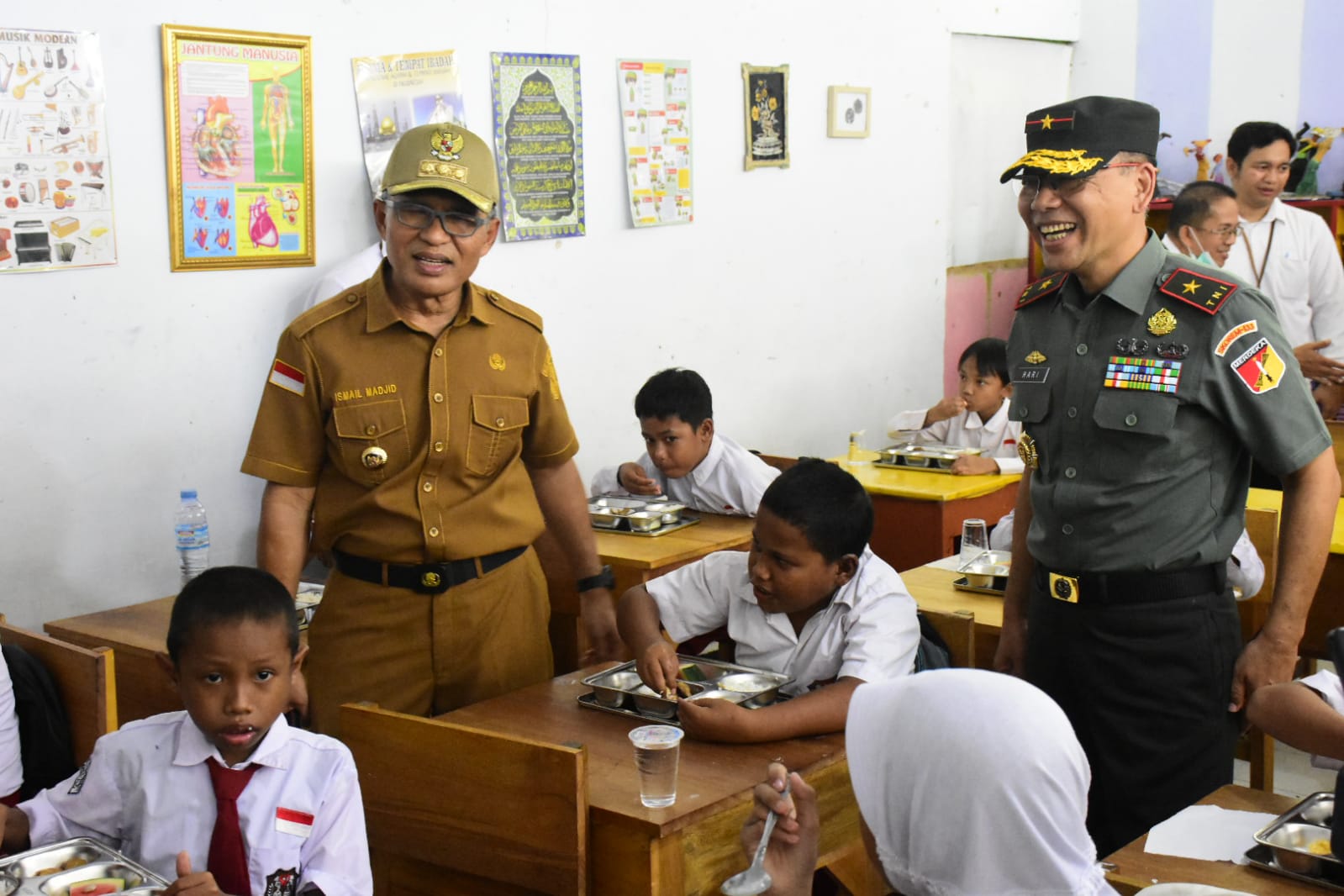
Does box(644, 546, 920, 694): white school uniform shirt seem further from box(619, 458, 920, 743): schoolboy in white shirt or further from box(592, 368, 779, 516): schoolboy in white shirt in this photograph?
box(592, 368, 779, 516): schoolboy in white shirt

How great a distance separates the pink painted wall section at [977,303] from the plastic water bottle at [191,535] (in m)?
3.94

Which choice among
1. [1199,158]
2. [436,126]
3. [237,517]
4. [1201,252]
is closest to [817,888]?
[436,126]

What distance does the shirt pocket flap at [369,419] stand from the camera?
2473 millimetres

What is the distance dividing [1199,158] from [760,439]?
2.94 meters

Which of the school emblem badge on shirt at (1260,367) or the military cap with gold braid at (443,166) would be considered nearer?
the school emblem badge on shirt at (1260,367)

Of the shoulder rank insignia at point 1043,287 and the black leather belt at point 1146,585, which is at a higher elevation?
the shoulder rank insignia at point 1043,287

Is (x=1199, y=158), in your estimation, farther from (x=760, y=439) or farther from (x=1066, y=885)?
(x=1066, y=885)

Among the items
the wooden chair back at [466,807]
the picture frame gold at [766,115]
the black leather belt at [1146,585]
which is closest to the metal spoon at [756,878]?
the wooden chair back at [466,807]

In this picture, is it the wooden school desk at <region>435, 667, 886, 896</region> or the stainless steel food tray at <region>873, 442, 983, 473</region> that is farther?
the stainless steel food tray at <region>873, 442, 983, 473</region>

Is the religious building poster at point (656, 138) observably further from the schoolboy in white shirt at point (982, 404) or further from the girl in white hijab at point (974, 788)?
the girl in white hijab at point (974, 788)

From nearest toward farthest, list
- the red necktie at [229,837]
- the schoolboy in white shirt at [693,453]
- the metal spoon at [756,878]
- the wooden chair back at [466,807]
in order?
the metal spoon at [756,878] → the red necktie at [229,837] → the wooden chair back at [466,807] → the schoolboy in white shirt at [693,453]

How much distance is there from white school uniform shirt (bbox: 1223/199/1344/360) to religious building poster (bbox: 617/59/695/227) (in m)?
2.24

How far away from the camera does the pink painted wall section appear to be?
22.5 feet

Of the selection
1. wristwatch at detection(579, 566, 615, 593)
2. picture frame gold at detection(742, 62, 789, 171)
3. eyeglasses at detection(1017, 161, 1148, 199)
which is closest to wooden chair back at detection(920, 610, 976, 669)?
wristwatch at detection(579, 566, 615, 593)
